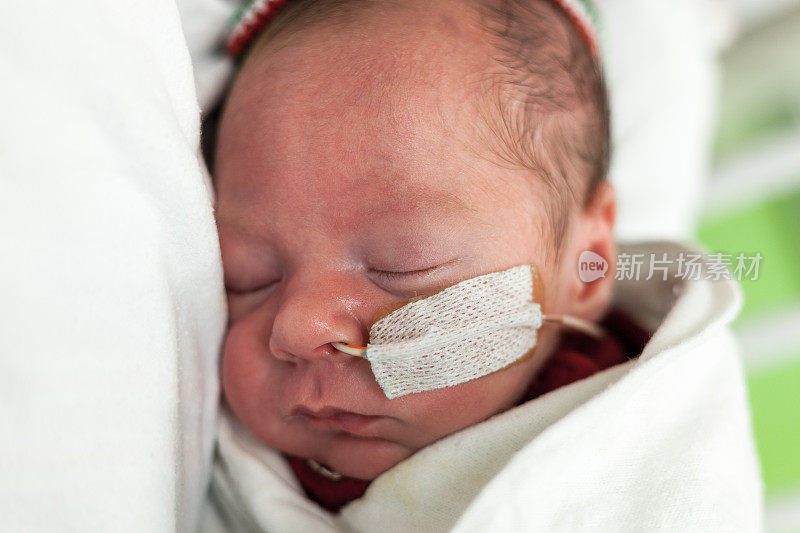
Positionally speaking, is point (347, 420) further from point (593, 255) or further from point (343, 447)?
point (593, 255)

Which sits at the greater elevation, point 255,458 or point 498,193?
point 498,193

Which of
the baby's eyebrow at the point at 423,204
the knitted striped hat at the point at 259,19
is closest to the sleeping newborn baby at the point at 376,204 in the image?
the baby's eyebrow at the point at 423,204

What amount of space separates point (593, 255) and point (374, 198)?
0.45 m

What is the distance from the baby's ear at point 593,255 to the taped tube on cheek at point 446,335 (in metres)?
0.22

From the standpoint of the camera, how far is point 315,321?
870 mm

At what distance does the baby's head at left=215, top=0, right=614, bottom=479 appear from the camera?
91cm

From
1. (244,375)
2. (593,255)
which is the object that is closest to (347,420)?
(244,375)

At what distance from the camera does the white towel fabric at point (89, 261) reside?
699mm

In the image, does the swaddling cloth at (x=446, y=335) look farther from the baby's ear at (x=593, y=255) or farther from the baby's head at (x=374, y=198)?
the baby's ear at (x=593, y=255)

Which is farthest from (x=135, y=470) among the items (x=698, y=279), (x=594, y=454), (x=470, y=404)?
(x=698, y=279)

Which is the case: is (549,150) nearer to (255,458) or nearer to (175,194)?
(175,194)

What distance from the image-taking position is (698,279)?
1102mm

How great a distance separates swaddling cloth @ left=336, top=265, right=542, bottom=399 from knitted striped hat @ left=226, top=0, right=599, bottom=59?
0.60m

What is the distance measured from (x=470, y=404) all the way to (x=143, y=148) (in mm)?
583
